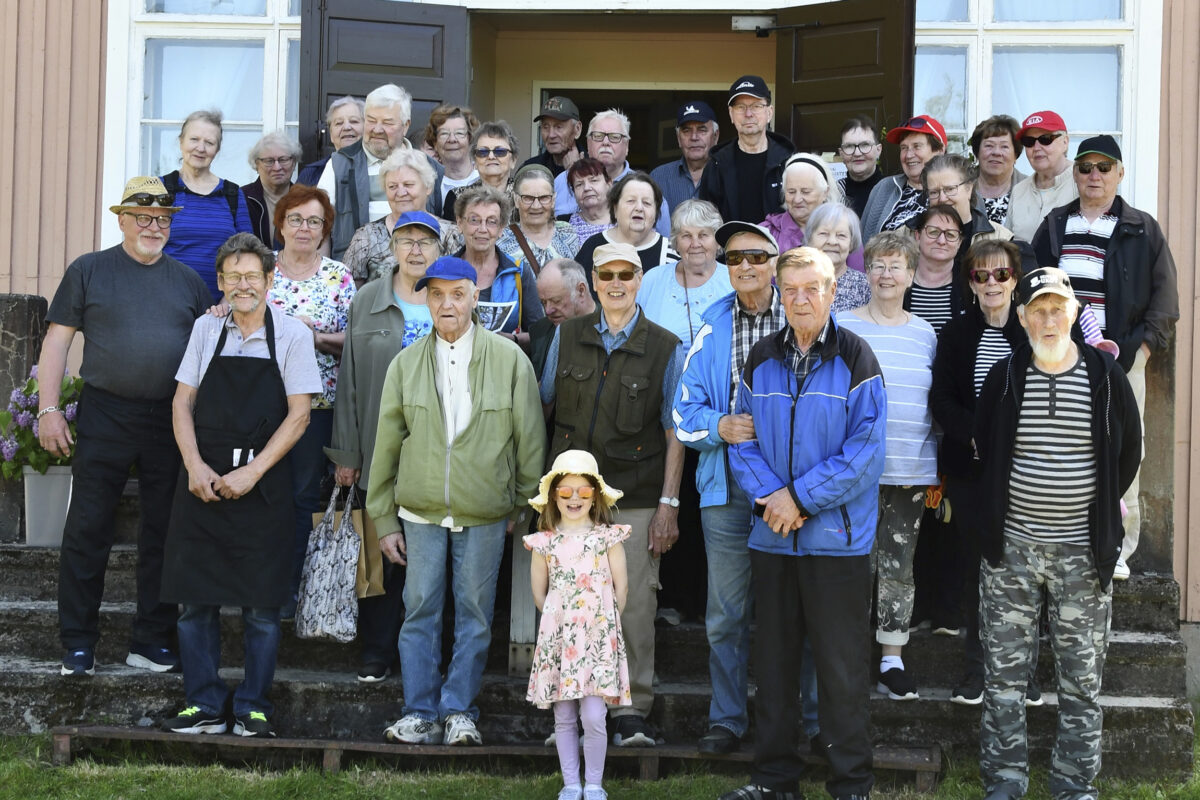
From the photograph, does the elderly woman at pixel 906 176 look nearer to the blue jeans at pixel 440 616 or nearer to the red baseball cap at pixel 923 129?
the red baseball cap at pixel 923 129

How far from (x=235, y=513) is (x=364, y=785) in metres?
1.16

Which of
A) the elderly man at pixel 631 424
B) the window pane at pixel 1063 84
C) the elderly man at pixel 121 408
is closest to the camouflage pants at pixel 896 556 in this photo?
the elderly man at pixel 631 424

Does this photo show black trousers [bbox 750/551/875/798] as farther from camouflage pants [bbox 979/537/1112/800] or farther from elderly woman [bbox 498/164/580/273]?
elderly woman [bbox 498/164/580/273]

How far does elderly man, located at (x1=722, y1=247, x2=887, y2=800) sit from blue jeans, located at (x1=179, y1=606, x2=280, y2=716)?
1.85m

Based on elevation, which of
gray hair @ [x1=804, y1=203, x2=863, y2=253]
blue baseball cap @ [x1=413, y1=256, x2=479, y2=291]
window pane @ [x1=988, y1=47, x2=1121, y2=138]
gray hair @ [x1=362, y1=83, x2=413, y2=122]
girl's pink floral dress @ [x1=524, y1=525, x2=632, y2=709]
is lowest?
girl's pink floral dress @ [x1=524, y1=525, x2=632, y2=709]

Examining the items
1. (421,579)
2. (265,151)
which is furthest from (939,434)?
(265,151)

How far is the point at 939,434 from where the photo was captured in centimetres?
526

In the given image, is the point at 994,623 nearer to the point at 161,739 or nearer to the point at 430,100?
the point at 161,739

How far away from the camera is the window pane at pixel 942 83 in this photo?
790cm

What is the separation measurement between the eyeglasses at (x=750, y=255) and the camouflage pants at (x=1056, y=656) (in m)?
1.36

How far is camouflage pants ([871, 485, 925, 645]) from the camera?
5.18 metres

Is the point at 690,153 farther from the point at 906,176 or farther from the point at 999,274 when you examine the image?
the point at 999,274

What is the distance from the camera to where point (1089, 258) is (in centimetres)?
569

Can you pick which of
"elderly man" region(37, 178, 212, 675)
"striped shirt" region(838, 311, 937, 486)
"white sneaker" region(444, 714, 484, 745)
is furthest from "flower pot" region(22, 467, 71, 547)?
"striped shirt" region(838, 311, 937, 486)
